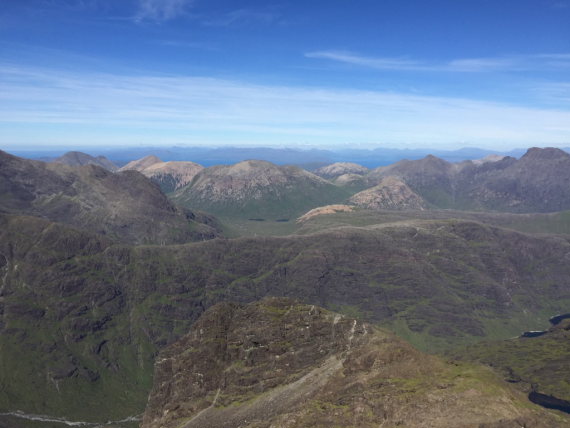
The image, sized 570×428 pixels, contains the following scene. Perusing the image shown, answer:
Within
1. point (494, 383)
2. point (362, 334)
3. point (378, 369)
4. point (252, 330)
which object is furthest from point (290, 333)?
point (494, 383)

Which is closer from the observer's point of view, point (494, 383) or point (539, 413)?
point (539, 413)

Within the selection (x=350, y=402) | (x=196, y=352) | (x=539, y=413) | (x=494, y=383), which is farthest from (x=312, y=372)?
(x=539, y=413)

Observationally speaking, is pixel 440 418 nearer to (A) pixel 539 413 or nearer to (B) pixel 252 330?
(A) pixel 539 413

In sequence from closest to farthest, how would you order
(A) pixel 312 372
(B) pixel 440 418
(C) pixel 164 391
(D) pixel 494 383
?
(B) pixel 440 418 < (D) pixel 494 383 < (A) pixel 312 372 < (C) pixel 164 391

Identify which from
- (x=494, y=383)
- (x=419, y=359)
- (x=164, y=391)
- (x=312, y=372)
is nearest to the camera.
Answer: (x=494, y=383)

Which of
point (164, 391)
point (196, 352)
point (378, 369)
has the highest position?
point (378, 369)

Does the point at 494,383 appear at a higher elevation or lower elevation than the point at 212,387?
higher
